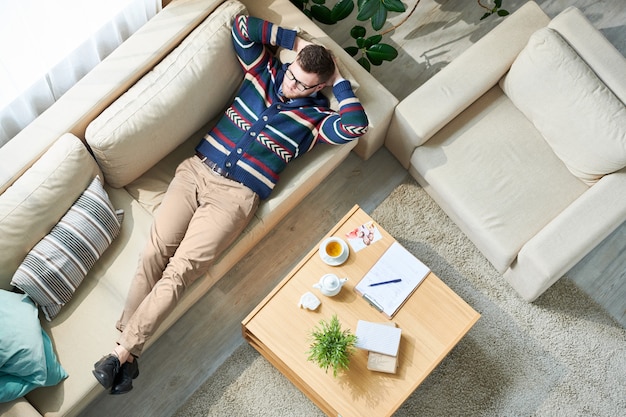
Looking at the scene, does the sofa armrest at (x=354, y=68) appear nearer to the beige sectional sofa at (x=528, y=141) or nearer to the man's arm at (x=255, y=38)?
the beige sectional sofa at (x=528, y=141)

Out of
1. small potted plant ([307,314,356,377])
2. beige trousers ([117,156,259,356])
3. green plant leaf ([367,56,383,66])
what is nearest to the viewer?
small potted plant ([307,314,356,377])

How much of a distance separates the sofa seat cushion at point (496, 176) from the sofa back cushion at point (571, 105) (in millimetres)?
91

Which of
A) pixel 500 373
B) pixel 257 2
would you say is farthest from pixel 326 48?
pixel 500 373

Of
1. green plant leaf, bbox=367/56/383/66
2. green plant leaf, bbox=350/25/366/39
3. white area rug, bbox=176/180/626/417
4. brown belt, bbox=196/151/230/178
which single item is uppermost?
green plant leaf, bbox=350/25/366/39

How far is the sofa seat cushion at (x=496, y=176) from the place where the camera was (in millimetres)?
2775

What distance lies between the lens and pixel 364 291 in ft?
8.52

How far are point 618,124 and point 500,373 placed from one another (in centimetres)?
113

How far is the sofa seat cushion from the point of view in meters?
2.78

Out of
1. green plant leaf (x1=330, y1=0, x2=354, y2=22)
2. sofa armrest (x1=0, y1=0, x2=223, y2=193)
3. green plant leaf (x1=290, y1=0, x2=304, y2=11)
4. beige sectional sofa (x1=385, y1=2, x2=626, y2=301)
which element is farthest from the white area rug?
sofa armrest (x1=0, y1=0, x2=223, y2=193)

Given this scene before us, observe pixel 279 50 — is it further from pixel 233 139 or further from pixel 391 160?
pixel 391 160

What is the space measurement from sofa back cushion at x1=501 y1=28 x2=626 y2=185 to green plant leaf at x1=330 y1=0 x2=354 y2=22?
0.75 meters

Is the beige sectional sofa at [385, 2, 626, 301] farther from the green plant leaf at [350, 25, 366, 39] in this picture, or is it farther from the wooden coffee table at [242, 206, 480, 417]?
the green plant leaf at [350, 25, 366, 39]

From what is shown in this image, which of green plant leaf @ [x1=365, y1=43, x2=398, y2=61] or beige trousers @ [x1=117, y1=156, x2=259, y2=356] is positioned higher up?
green plant leaf @ [x1=365, y1=43, x2=398, y2=61]

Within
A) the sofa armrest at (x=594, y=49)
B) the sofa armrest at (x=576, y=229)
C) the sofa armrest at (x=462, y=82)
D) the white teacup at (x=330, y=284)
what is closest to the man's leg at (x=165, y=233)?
the white teacup at (x=330, y=284)
